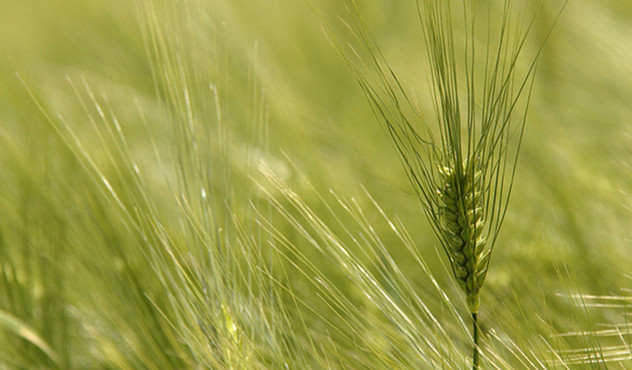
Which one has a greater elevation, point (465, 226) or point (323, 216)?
point (323, 216)

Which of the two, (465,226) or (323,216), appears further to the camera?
(323,216)

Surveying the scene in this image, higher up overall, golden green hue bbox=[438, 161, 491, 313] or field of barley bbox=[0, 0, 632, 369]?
field of barley bbox=[0, 0, 632, 369]

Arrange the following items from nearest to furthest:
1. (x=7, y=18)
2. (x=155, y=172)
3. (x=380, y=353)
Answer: (x=380, y=353) < (x=155, y=172) < (x=7, y=18)

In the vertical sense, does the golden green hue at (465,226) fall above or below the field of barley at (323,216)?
below

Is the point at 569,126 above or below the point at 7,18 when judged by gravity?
below

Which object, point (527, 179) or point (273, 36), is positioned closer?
point (527, 179)

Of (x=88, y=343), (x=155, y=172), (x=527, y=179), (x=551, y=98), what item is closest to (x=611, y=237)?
(x=527, y=179)

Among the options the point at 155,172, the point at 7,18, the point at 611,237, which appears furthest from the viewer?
the point at 7,18

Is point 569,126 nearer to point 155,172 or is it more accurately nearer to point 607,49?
point 607,49
